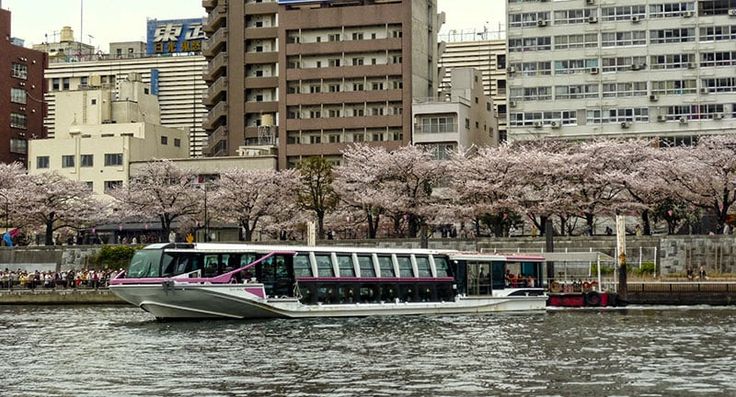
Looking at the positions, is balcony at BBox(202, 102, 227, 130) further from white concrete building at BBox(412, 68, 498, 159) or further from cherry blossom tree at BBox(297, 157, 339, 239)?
white concrete building at BBox(412, 68, 498, 159)

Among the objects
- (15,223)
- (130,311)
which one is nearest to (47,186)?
(15,223)

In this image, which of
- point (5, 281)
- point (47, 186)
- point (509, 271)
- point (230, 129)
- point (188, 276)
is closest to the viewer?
point (188, 276)

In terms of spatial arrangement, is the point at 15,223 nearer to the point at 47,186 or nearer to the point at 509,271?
the point at 47,186

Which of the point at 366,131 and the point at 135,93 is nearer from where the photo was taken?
the point at 366,131

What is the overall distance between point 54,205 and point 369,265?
60.5 metres

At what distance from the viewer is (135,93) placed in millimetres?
140375

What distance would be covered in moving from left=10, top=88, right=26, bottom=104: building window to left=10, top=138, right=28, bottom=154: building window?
483 centimetres

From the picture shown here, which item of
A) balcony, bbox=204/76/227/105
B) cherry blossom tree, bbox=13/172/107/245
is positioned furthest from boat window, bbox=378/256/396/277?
balcony, bbox=204/76/227/105

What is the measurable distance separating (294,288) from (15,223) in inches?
2535

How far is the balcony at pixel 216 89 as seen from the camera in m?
134

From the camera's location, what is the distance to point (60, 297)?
90.6 m

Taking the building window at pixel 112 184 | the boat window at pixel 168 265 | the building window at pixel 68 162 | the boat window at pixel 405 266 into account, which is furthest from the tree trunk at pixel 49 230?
the boat window at pixel 168 265

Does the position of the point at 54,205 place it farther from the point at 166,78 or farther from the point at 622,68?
the point at 166,78

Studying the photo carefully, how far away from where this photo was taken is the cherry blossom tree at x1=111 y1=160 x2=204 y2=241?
118 m
